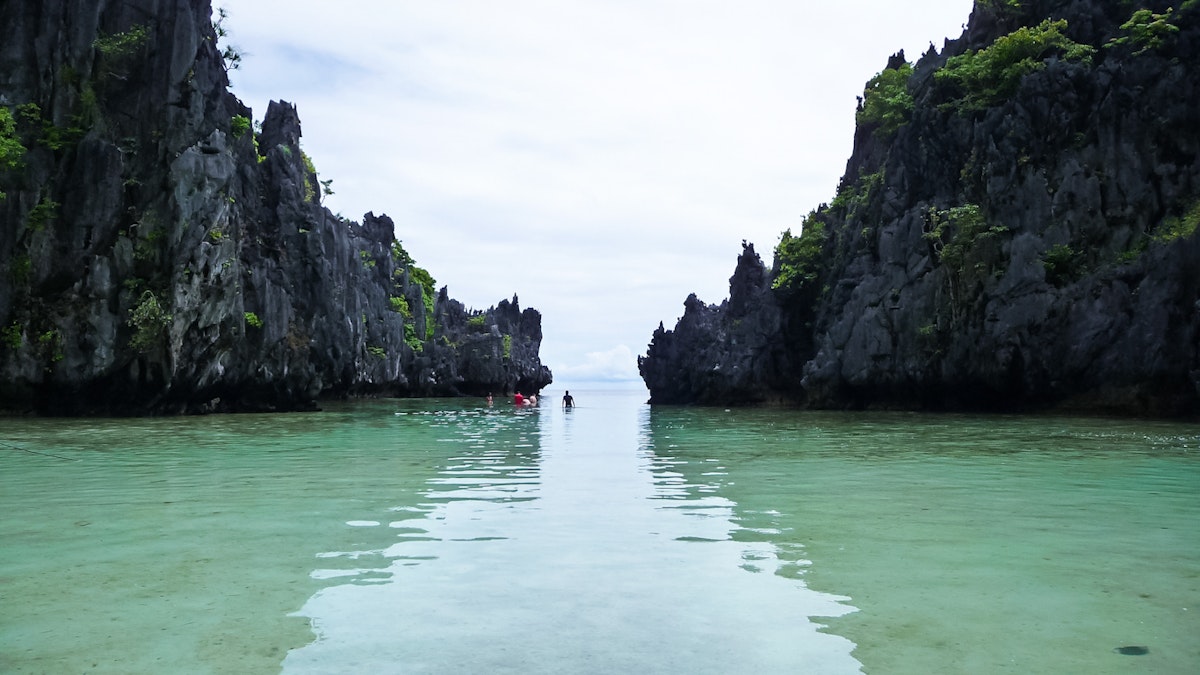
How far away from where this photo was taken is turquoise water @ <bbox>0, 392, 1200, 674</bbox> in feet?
14.1

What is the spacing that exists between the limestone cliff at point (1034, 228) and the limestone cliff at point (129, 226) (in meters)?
31.0

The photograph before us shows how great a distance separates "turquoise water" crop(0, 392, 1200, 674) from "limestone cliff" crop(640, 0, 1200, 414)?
23.6 meters

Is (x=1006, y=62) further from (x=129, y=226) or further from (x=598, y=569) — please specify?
(x=598, y=569)

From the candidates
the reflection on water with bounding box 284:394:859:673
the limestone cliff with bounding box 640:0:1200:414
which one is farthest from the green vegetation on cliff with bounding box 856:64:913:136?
the reflection on water with bounding box 284:394:859:673

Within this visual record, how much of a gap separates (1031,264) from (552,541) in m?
35.8

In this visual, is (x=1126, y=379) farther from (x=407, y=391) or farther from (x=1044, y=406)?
(x=407, y=391)

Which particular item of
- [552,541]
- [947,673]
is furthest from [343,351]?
[947,673]

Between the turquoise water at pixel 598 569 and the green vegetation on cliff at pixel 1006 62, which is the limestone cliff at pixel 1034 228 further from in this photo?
the turquoise water at pixel 598 569

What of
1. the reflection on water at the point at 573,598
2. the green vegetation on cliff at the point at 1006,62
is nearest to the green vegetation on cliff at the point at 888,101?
the green vegetation on cliff at the point at 1006,62

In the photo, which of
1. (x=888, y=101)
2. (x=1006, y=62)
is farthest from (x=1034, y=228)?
(x=888, y=101)

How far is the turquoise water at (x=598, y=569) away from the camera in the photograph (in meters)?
4.29

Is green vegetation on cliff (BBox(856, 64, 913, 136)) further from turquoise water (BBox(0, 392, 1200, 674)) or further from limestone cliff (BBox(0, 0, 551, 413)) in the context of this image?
turquoise water (BBox(0, 392, 1200, 674))

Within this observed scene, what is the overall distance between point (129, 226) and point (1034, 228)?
3898cm

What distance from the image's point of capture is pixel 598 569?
6.22 metres
